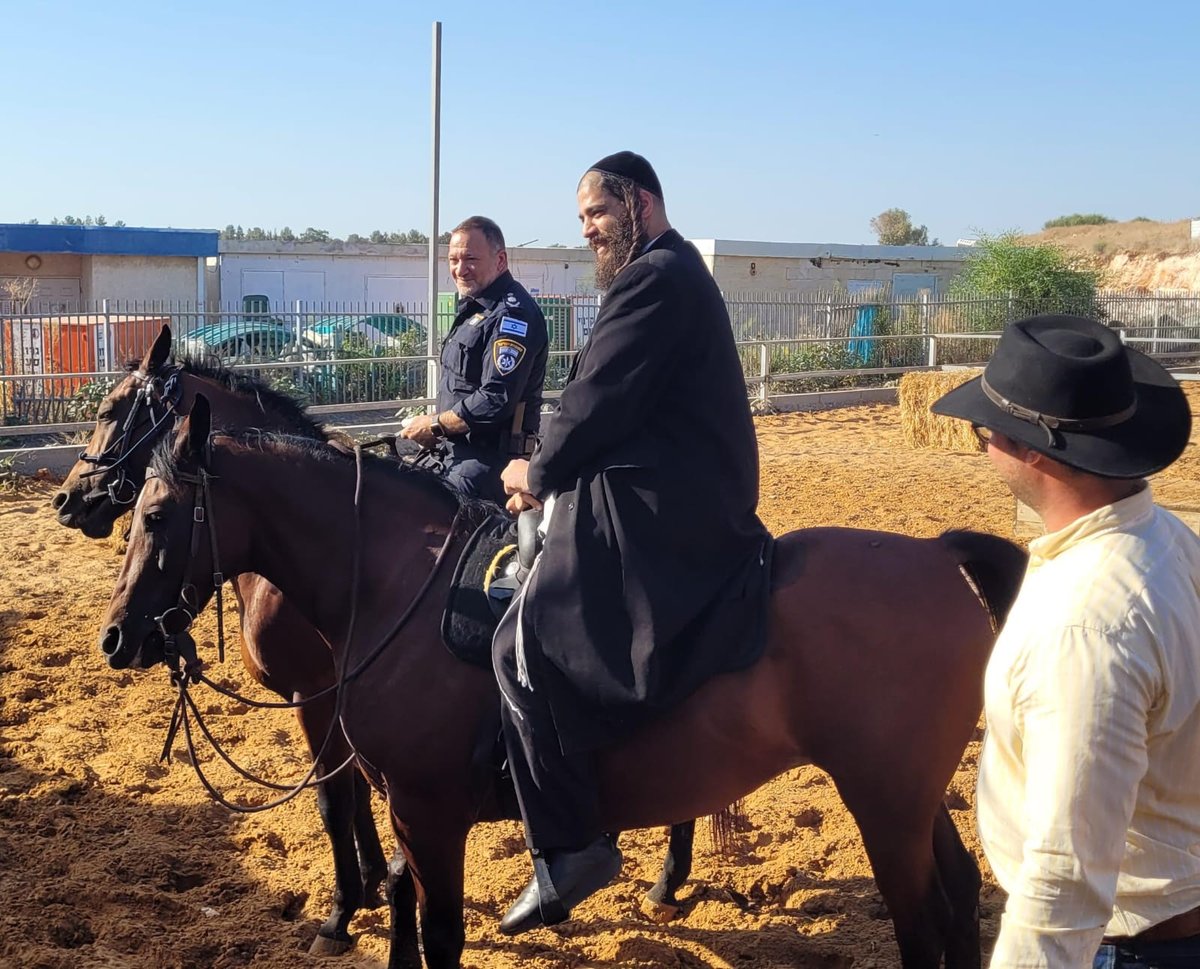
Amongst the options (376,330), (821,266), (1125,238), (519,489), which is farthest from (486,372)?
(1125,238)

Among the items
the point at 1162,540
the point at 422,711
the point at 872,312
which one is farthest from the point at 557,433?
the point at 872,312

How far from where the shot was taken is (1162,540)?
1.78m

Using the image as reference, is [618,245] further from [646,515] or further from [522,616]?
[522,616]

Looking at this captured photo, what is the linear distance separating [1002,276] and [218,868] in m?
28.2

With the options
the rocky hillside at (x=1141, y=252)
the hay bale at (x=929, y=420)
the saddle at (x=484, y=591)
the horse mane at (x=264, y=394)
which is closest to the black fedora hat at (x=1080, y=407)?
the saddle at (x=484, y=591)

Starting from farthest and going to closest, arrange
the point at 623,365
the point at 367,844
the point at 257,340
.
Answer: the point at 257,340 → the point at 367,844 → the point at 623,365

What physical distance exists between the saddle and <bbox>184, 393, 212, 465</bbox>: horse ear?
0.85 meters

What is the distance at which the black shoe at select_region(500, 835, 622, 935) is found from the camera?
3314 mm

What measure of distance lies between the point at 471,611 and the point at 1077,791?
85.3 inches

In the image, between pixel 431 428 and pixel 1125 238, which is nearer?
pixel 431 428

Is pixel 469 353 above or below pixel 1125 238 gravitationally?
below

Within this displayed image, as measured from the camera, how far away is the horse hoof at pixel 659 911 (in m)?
4.37

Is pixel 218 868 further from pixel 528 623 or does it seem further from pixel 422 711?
pixel 528 623

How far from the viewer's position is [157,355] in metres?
4.52
